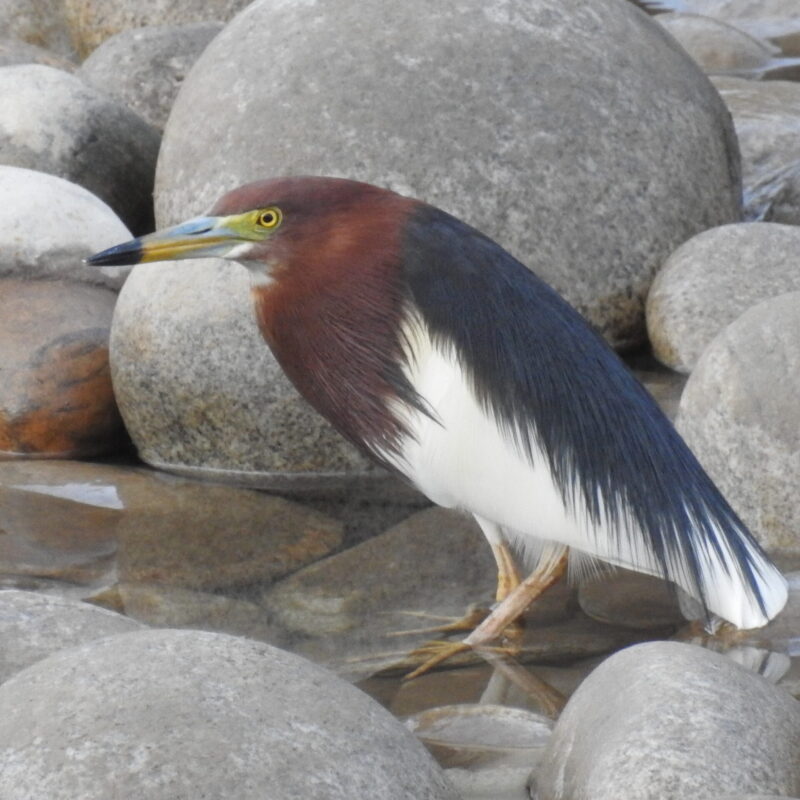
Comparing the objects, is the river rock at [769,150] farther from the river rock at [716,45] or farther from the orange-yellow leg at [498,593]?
the orange-yellow leg at [498,593]

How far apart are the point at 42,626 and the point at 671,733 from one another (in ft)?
4.59

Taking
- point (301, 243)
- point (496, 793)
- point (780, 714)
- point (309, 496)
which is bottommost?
point (309, 496)

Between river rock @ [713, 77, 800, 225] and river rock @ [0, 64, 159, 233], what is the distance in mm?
3082

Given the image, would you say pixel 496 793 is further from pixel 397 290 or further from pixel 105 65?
pixel 105 65

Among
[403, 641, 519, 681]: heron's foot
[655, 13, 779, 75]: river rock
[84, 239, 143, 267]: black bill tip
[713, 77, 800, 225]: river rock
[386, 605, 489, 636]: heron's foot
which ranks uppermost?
[84, 239, 143, 267]: black bill tip

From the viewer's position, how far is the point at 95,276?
20.4ft

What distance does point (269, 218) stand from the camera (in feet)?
13.0

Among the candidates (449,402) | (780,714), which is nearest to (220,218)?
(449,402)

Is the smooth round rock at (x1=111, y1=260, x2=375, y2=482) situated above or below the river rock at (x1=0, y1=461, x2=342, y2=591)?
above

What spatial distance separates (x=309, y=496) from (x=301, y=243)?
1570 millimetres

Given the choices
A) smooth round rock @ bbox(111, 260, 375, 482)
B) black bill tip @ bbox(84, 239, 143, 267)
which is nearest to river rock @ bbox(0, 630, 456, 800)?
black bill tip @ bbox(84, 239, 143, 267)

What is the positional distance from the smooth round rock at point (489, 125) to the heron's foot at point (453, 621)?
178 cm

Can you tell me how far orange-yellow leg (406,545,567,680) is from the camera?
4.17m

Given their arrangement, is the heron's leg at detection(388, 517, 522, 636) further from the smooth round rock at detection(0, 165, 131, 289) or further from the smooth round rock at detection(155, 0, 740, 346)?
the smooth round rock at detection(0, 165, 131, 289)
